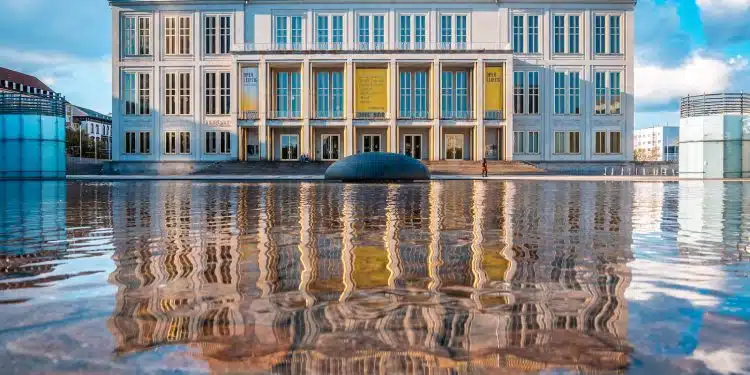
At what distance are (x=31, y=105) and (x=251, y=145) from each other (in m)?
23.1

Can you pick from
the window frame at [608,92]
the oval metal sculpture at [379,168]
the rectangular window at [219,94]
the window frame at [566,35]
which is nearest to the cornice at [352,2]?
the window frame at [566,35]

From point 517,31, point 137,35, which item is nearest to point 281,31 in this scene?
point 137,35

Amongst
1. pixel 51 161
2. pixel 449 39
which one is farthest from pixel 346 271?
pixel 449 39

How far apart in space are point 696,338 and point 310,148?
52318 millimetres

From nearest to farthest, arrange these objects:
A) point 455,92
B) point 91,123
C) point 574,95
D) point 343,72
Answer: point 455,92
point 343,72
point 574,95
point 91,123

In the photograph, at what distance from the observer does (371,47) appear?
183ft

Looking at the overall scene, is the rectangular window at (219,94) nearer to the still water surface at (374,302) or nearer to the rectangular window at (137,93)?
the rectangular window at (137,93)

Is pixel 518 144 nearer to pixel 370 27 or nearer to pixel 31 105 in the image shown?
pixel 370 27

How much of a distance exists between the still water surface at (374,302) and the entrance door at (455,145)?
50.6m

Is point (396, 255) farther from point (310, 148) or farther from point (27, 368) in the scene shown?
point (310, 148)

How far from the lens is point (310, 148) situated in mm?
54344

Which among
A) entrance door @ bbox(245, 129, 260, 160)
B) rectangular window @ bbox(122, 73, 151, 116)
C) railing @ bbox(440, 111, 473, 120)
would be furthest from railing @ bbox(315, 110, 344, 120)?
rectangular window @ bbox(122, 73, 151, 116)

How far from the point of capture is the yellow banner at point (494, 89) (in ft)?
176

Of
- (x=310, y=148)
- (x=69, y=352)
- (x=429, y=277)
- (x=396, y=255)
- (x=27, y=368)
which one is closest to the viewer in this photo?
(x=27, y=368)
